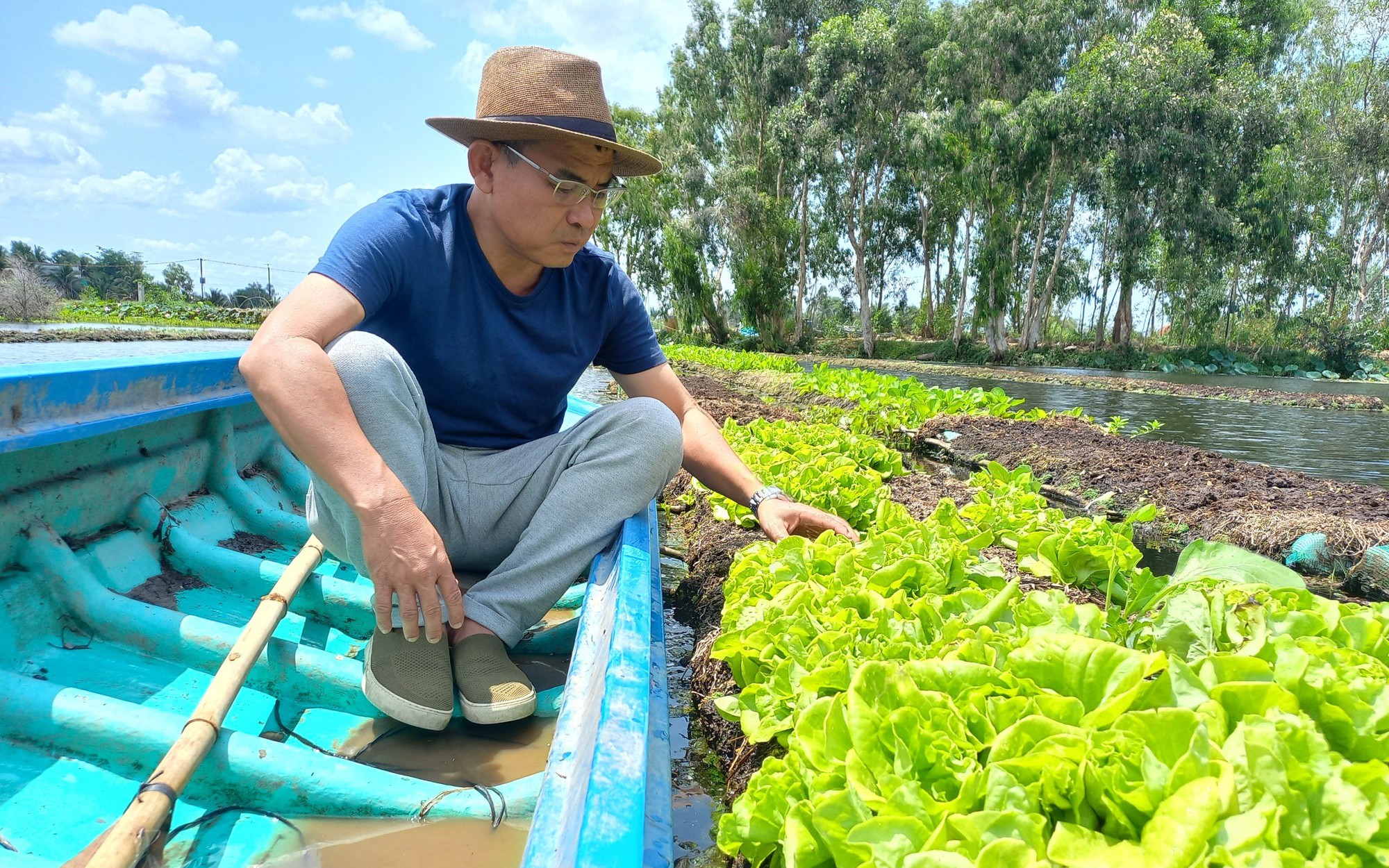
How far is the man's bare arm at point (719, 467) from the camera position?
242 centimetres

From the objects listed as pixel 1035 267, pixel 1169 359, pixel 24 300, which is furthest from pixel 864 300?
pixel 24 300

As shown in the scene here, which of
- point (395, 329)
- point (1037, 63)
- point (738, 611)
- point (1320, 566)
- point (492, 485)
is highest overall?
point (1037, 63)

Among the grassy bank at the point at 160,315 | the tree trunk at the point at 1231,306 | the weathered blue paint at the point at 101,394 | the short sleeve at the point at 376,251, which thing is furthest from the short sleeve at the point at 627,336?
the grassy bank at the point at 160,315

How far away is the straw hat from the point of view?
186 centimetres

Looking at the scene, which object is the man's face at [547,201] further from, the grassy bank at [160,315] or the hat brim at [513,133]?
the grassy bank at [160,315]

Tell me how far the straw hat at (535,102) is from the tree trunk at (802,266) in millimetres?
27037

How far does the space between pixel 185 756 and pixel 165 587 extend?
3.80 ft

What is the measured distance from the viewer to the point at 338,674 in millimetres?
1833

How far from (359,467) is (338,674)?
60 cm

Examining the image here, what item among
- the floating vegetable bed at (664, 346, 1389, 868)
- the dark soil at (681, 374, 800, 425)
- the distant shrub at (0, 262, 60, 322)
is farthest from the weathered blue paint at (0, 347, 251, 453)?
the distant shrub at (0, 262, 60, 322)

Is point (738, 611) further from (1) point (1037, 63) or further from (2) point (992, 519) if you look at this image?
(1) point (1037, 63)

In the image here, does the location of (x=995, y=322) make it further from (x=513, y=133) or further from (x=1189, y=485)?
(x=513, y=133)

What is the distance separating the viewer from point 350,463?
60.4 inches

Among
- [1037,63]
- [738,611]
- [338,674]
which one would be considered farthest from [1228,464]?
[1037,63]
